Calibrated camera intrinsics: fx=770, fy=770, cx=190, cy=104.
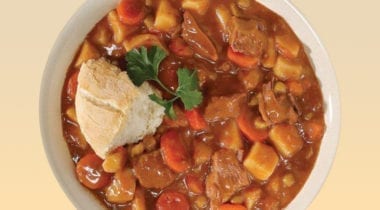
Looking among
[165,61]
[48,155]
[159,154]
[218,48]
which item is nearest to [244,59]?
[218,48]

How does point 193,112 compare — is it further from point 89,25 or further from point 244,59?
point 89,25

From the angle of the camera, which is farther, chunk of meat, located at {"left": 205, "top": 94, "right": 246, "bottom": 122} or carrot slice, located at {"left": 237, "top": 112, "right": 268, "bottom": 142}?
carrot slice, located at {"left": 237, "top": 112, "right": 268, "bottom": 142}

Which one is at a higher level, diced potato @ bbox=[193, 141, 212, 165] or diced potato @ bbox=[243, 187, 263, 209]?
diced potato @ bbox=[193, 141, 212, 165]

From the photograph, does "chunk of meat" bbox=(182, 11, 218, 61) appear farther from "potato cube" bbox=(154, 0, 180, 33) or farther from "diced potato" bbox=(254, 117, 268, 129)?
"diced potato" bbox=(254, 117, 268, 129)

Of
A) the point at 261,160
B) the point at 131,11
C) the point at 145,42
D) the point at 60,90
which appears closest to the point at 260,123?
the point at 261,160

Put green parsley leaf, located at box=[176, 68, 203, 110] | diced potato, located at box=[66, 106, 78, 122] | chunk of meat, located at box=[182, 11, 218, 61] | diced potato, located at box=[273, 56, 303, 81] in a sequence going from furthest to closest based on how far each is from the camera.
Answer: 1. diced potato, located at box=[66, 106, 78, 122]
2. diced potato, located at box=[273, 56, 303, 81]
3. chunk of meat, located at box=[182, 11, 218, 61]
4. green parsley leaf, located at box=[176, 68, 203, 110]

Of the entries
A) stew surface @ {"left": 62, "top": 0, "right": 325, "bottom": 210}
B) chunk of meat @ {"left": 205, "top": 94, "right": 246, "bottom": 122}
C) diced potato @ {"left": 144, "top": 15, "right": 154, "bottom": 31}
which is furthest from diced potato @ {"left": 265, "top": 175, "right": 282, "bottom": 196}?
diced potato @ {"left": 144, "top": 15, "right": 154, "bottom": 31}

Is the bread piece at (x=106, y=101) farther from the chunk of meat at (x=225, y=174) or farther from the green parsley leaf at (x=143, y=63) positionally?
the chunk of meat at (x=225, y=174)
